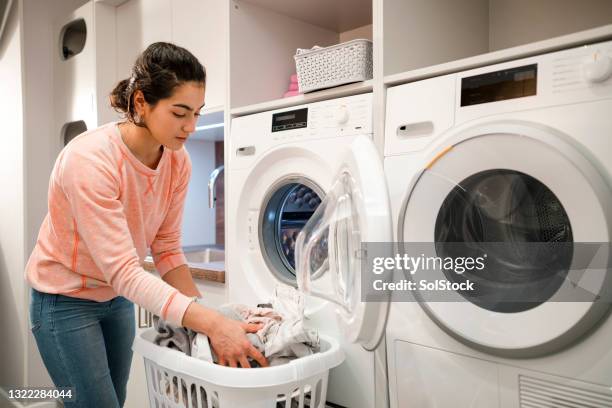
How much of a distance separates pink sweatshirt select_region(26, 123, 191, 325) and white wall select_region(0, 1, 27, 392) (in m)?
1.60

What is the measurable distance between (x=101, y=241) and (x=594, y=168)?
3.54 ft

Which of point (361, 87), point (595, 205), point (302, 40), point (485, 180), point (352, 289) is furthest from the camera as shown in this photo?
point (302, 40)

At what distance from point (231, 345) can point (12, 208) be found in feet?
7.43

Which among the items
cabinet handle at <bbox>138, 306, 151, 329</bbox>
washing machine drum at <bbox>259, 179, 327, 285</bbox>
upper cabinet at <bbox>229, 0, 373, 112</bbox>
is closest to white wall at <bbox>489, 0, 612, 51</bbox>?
upper cabinet at <bbox>229, 0, 373, 112</bbox>

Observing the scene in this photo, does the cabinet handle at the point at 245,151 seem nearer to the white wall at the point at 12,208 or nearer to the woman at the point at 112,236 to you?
the woman at the point at 112,236

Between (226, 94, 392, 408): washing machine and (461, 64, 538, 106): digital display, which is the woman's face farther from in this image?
(461, 64, 538, 106): digital display

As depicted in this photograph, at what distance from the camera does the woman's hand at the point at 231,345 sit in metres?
1.08

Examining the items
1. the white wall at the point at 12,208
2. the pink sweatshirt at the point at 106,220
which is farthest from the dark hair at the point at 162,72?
the white wall at the point at 12,208

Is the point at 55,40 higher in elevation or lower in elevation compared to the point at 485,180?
higher

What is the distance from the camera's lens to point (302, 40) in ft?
6.60

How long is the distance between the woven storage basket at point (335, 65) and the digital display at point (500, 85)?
0.35m

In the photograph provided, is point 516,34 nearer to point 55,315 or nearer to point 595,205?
point 595,205

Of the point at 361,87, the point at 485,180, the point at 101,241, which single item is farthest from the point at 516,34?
the point at 101,241

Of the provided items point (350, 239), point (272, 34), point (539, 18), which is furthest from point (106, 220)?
point (539, 18)
